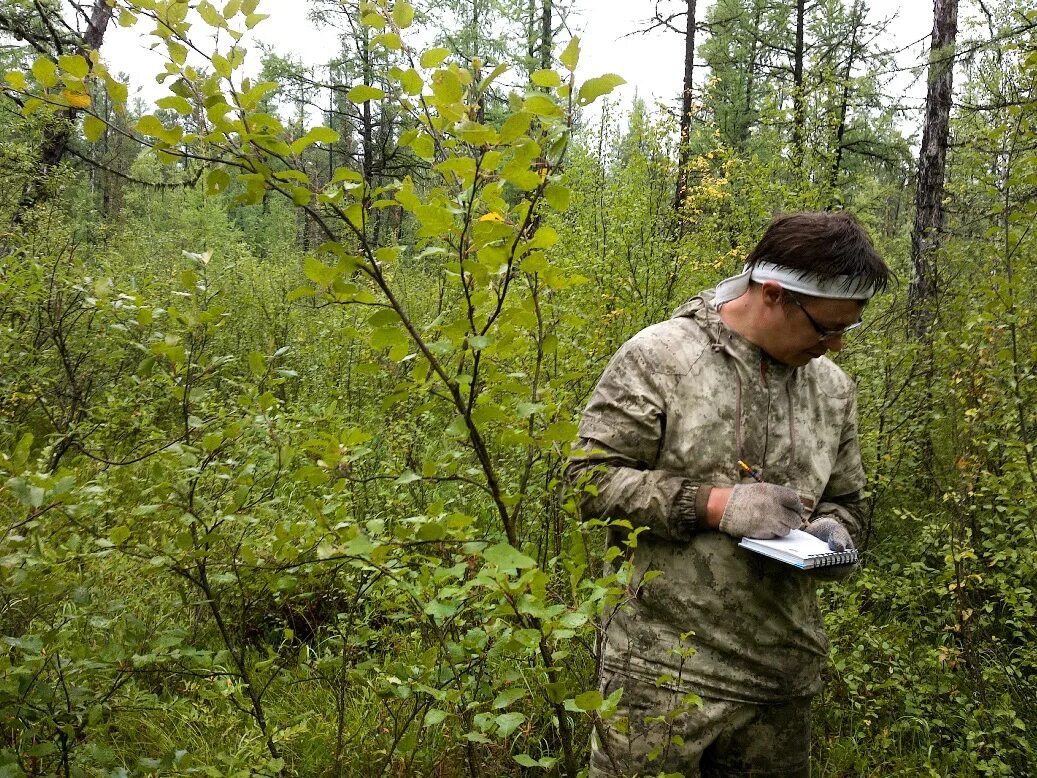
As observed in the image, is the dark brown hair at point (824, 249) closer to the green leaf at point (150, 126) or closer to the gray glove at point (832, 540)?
the gray glove at point (832, 540)

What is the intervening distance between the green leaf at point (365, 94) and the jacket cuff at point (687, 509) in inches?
43.7

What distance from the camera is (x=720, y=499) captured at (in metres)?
1.68

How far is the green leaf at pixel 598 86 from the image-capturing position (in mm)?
1006

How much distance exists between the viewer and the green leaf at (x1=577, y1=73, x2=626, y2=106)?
3.30ft

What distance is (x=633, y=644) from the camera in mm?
1776

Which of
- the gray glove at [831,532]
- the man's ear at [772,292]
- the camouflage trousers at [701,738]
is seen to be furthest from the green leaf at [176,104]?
the gray glove at [831,532]

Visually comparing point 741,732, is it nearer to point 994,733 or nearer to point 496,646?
point 496,646

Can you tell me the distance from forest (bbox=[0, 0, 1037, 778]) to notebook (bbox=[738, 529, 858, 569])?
392mm

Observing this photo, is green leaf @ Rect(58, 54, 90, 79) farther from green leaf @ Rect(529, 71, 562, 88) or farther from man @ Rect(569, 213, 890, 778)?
man @ Rect(569, 213, 890, 778)

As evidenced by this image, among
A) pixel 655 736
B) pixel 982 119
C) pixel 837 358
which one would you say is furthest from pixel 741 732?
pixel 982 119

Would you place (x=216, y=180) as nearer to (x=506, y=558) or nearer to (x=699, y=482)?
(x=506, y=558)

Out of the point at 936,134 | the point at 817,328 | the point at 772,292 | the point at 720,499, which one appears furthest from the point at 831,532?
the point at 936,134

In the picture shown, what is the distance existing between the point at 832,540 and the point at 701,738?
59 centimetres

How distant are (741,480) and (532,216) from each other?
0.97 meters
